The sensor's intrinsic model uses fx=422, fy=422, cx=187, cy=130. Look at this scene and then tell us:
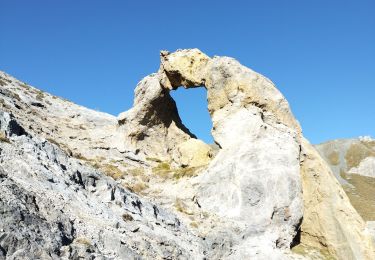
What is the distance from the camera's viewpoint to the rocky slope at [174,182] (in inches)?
870

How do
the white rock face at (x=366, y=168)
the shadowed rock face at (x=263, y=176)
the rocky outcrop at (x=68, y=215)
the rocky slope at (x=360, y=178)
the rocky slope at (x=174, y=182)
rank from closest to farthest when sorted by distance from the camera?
the rocky outcrop at (x=68, y=215)
the rocky slope at (x=174, y=182)
the shadowed rock face at (x=263, y=176)
the rocky slope at (x=360, y=178)
the white rock face at (x=366, y=168)

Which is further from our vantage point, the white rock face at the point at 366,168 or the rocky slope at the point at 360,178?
the white rock face at the point at 366,168

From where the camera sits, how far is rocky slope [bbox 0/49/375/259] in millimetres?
22109

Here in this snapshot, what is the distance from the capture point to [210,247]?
2808 cm

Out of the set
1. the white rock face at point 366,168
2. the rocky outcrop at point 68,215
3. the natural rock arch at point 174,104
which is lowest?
the rocky outcrop at point 68,215

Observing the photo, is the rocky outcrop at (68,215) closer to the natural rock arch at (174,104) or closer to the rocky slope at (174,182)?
the rocky slope at (174,182)

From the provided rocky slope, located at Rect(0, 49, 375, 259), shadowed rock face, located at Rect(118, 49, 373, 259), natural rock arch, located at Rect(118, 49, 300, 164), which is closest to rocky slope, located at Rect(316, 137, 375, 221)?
natural rock arch, located at Rect(118, 49, 300, 164)

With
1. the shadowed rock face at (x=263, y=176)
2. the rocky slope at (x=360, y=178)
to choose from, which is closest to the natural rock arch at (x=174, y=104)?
the shadowed rock face at (x=263, y=176)

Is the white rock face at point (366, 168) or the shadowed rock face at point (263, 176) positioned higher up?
the white rock face at point (366, 168)

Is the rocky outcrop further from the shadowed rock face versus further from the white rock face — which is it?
the white rock face

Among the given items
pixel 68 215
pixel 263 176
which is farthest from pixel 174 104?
pixel 68 215

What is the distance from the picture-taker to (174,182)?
38250 millimetres

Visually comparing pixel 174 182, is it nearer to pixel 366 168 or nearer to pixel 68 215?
pixel 68 215

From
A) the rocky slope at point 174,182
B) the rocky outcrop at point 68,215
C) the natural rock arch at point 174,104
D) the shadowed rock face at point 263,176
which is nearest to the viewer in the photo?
the rocky outcrop at point 68,215
